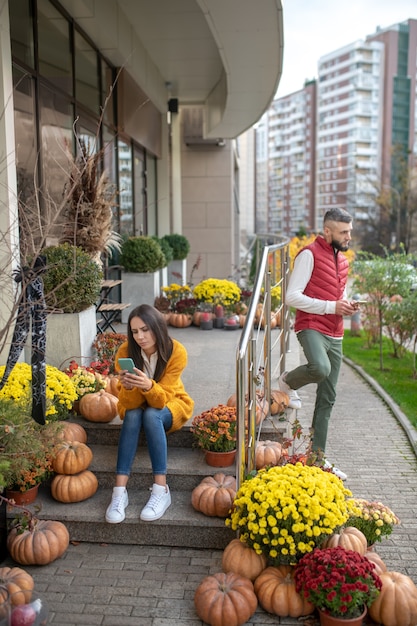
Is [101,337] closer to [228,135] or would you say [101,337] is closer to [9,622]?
[9,622]

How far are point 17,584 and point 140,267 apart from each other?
6.57m

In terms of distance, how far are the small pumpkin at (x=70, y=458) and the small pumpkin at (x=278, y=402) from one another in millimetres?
1538

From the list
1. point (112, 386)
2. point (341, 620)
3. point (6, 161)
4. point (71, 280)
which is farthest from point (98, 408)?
point (341, 620)

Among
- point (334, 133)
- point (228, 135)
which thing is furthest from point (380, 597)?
point (334, 133)

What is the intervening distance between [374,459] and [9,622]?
385 centimetres

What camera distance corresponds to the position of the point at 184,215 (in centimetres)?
1764

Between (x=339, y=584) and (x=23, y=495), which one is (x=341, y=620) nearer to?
(x=339, y=584)

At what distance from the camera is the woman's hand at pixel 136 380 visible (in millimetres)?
3893

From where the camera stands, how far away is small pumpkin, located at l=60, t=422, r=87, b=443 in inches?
177

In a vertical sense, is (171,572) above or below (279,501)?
below

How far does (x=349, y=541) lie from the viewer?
3.52 meters

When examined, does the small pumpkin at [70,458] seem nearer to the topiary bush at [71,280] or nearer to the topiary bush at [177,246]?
the topiary bush at [71,280]

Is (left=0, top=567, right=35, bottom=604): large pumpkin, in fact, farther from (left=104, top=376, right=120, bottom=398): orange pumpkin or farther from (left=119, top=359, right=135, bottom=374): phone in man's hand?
(left=104, top=376, right=120, bottom=398): orange pumpkin

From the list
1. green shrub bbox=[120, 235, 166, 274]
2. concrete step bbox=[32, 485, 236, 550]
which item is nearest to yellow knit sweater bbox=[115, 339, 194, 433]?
concrete step bbox=[32, 485, 236, 550]
